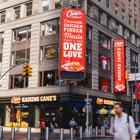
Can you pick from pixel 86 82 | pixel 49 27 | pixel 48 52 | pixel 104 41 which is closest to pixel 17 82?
pixel 48 52

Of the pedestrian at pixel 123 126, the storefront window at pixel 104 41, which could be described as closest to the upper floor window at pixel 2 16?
the storefront window at pixel 104 41

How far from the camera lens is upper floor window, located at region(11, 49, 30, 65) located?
40550 mm

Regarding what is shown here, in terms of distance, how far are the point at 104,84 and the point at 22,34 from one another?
590 inches

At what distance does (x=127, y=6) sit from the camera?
2143 inches

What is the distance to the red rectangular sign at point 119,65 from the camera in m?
44.2

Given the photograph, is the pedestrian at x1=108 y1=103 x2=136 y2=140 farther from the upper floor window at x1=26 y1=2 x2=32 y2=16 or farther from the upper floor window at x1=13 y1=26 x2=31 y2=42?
the upper floor window at x1=26 y1=2 x2=32 y2=16

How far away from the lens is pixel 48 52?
38312 mm

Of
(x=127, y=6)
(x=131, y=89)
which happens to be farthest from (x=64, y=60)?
(x=127, y=6)

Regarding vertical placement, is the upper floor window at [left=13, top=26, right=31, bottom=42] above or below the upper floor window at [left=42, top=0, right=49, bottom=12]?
below

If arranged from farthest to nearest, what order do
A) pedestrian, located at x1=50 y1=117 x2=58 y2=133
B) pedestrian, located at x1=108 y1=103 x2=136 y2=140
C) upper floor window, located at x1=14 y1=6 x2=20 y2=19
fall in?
upper floor window, located at x1=14 y1=6 x2=20 y2=19, pedestrian, located at x1=50 y1=117 x2=58 y2=133, pedestrian, located at x1=108 y1=103 x2=136 y2=140

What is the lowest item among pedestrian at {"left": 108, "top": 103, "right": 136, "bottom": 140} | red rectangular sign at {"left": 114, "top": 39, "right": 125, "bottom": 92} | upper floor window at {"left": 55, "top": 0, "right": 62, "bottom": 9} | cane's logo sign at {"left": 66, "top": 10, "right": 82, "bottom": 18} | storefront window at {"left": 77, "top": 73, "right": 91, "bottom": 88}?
pedestrian at {"left": 108, "top": 103, "right": 136, "bottom": 140}

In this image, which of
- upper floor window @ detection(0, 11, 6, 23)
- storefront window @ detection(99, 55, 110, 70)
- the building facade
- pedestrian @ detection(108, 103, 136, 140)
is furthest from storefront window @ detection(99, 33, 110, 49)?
pedestrian @ detection(108, 103, 136, 140)

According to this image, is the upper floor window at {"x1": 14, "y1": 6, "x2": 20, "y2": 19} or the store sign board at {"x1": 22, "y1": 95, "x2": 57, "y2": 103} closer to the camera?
the store sign board at {"x1": 22, "y1": 95, "x2": 57, "y2": 103}

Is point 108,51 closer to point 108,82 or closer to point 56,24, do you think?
point 108,82
